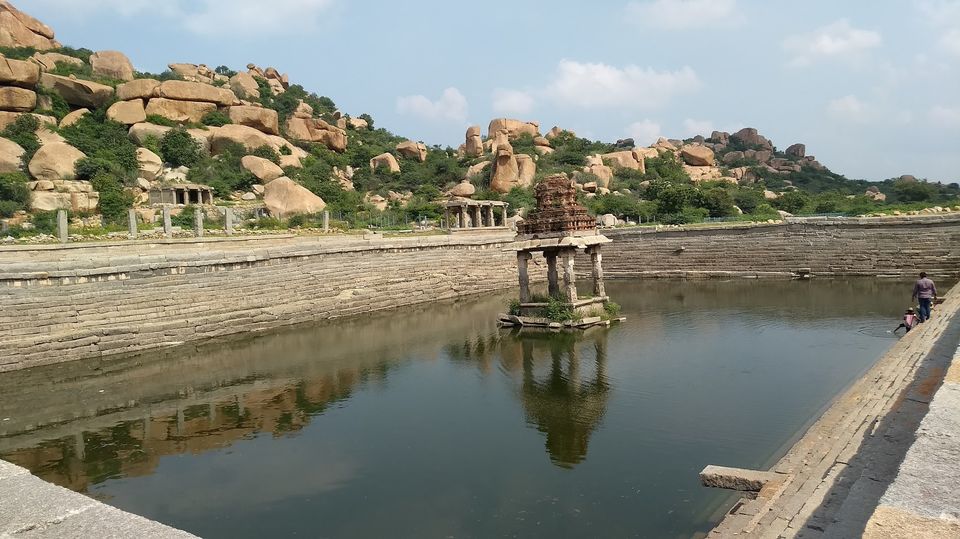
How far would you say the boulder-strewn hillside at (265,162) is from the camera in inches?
1389

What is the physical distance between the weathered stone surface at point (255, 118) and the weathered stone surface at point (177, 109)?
2.43m

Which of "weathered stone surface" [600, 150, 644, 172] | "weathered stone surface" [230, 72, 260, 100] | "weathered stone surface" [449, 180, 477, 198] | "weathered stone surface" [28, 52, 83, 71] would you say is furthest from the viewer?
"weathered stone surface" [230, 72, 260, 100]

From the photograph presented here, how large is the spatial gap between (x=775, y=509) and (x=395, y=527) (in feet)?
12.1

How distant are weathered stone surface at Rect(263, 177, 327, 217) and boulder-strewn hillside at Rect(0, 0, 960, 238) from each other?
0.09 m

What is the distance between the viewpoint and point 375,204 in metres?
45.7

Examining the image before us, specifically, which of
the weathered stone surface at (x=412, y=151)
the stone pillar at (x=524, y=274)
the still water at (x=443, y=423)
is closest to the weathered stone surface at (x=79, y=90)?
the weathered stone surface at (x=412, y=151)

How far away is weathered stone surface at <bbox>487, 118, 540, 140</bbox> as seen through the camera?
208 ft

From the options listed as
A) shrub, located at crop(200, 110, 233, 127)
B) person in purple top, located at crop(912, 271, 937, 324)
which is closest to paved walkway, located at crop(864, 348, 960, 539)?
person in purple top, located at crop(912, 271, 937, 324)

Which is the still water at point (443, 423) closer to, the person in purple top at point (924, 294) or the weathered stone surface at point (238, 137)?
the person in purple top at point (924, 294)

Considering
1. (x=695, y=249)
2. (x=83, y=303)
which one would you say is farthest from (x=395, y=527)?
(x=695, y=249)

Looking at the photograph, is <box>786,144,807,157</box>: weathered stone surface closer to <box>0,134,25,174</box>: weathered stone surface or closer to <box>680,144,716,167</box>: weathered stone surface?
<box>680,144,716,167</box>: weathered stone surface

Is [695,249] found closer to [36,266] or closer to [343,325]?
[343,325]

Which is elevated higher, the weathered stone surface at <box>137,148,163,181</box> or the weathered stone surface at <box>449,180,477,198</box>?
the weathered stone surface at <box>137,148,163,181</box>

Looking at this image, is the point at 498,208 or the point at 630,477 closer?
the point at 630,477
